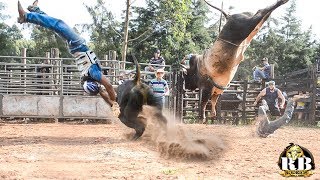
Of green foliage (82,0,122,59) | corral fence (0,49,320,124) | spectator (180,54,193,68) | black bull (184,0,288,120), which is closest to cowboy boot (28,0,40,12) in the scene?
spectator (180,54,193,68)

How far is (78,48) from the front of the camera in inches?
215

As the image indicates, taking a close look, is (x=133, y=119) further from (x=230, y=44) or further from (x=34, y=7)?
(x=230, y=44)

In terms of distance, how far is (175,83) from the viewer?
13344 mm

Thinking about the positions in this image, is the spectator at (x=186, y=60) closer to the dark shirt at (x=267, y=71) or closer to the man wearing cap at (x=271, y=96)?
the man wearing cap at (x=271, y=96)

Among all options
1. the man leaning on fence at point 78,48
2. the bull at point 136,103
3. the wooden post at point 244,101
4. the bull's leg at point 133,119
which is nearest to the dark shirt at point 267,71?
the wooden post at point 244,101

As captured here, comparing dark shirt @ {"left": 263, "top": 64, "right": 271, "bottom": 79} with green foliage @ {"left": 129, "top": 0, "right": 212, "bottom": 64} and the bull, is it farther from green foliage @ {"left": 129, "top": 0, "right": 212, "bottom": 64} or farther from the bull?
the bull

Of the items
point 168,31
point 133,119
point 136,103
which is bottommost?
point 133,119

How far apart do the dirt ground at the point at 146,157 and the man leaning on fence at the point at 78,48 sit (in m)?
1.12

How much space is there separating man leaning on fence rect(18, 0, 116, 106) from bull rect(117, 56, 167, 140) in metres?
0.98

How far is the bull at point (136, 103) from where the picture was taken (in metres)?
7.02

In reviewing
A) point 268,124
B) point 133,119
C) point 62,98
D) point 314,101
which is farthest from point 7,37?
point 133,119

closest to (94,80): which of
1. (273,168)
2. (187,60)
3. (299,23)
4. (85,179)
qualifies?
(85,179)

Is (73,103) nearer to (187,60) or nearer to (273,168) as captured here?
(273,168)

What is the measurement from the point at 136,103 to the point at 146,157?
960 millimetres
